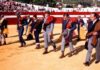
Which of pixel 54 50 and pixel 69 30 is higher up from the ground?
pixel 69 30

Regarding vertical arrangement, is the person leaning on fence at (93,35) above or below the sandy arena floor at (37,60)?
above

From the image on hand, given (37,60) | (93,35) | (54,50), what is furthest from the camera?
(54,50)

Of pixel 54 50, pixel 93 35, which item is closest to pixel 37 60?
pixel 54 50

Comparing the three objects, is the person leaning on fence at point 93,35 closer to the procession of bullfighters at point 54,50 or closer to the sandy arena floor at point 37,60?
the procession of bullfighters at point 54,50

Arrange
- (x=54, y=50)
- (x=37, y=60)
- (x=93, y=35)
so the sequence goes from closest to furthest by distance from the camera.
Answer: (x=93, y=35)
(x=37, y=60)
(x=54, y=50)

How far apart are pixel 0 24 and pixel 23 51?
234 cm

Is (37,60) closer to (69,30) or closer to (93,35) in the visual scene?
(69,30)

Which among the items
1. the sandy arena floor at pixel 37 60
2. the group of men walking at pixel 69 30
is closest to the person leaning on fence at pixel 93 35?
the group of men walking at pixel 69 30

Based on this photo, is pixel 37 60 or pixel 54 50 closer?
pixel 37 60

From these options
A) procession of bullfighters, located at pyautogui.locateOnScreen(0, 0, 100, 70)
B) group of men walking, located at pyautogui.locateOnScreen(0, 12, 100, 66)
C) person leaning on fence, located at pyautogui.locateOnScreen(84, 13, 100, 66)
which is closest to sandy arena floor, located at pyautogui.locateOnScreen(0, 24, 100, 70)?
procession of bullfighters, located at pyautogui.locateOnScreen(0, 0, 100, 70)

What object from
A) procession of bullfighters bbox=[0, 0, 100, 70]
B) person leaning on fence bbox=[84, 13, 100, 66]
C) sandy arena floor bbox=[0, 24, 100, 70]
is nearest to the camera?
person leaning on fence bbox=[84, 13, 100, 66]

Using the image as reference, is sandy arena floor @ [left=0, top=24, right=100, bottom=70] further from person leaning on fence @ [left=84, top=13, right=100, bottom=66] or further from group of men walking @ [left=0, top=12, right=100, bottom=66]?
person leaning on fence @ [left=84, top=13, right=100, bottom=66]

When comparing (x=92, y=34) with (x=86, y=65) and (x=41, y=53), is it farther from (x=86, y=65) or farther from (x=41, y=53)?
(x=41, y=53)

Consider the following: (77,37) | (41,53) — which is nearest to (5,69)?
(41,53)
